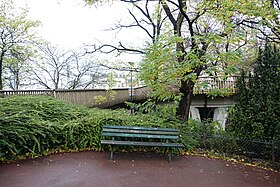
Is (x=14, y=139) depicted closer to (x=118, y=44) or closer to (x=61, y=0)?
(x=61, y=0)

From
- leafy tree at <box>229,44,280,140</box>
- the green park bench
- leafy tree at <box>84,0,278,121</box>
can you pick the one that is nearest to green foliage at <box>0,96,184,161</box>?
the green park bench

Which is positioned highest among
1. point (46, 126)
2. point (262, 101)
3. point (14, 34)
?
point (14, 34)

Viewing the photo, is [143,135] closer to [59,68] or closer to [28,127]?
[28,127]

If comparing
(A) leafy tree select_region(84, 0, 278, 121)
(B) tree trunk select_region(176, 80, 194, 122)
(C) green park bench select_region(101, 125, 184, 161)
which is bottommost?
(C) green park bench select_region(101, 125, 184, 161)

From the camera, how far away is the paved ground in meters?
3.60

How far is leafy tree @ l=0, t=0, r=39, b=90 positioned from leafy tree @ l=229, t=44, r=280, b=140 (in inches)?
561

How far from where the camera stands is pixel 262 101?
4.83 m

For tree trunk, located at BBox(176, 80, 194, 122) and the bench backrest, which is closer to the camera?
the bench backrest

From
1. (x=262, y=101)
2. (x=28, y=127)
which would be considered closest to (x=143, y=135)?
(x=28, y=127)

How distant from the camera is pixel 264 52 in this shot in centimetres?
498

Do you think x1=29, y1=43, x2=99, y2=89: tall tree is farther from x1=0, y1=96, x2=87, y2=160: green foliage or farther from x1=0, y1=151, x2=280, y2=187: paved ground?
x1=0, y1=151, x2=280, y2=187: paved ground

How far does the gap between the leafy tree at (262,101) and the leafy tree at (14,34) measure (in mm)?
14252

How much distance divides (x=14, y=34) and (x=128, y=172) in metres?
14.2

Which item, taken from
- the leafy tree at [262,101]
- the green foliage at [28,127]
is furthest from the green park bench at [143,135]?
the leafy tree at [262,101]
